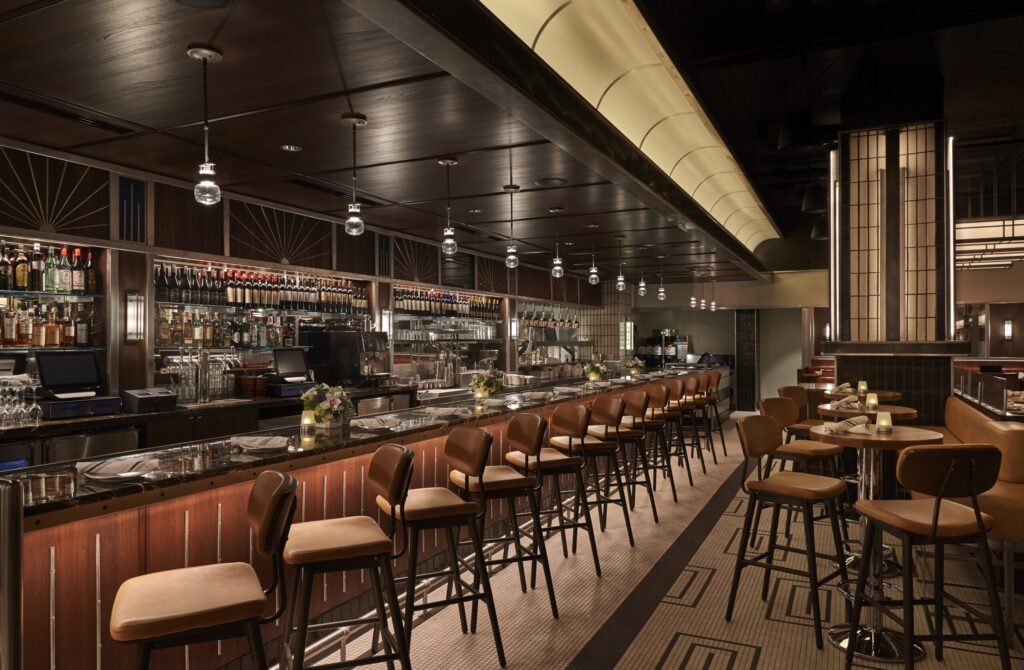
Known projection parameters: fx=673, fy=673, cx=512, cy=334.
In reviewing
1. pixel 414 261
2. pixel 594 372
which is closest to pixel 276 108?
pixel 414 261

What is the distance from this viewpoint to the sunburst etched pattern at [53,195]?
15.4 ft

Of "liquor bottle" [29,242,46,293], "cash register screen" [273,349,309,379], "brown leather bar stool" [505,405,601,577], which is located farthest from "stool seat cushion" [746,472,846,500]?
"liquor bottle" [29,242,46,293]

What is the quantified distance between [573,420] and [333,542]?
2.45 m

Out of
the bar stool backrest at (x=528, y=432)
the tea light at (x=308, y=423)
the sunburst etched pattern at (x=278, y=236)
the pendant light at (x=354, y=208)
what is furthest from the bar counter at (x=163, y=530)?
the sunburst etched pattern at (x=278, y=236)

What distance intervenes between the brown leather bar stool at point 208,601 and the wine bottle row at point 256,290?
14.3 feet

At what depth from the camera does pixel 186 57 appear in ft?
11.0

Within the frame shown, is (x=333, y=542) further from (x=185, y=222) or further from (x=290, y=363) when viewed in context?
(x=290, y=363)

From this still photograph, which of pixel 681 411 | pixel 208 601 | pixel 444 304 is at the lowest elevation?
pixel 681 411

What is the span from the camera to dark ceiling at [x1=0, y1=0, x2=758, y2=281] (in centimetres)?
305

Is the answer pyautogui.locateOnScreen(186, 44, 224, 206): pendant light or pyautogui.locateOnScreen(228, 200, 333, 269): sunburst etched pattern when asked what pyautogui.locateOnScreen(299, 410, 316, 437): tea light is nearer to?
pyautogui.locateOnScreen(186, 44, 224, 206): pendant light

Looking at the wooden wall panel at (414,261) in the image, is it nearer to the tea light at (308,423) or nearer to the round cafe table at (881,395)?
the tea light at (308,423)

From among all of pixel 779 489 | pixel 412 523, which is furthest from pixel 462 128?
pixel 779 489

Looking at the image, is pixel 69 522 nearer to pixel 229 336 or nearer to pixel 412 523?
pixel 412 523

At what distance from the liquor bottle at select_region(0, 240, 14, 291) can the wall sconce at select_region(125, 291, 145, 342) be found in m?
0.78
